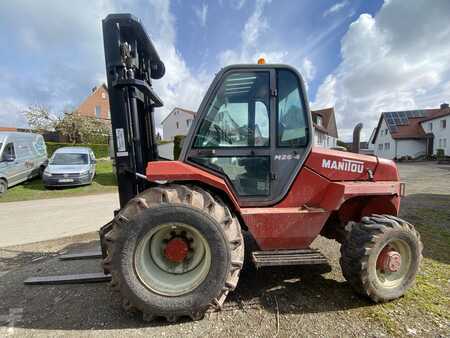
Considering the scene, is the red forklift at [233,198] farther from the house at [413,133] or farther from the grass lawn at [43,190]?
the house at [413,133]

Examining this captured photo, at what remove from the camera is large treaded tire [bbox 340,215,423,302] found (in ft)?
8.54

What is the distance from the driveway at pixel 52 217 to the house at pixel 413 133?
3792cm

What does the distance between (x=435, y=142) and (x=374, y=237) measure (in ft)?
131

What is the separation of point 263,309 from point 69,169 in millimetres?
10960

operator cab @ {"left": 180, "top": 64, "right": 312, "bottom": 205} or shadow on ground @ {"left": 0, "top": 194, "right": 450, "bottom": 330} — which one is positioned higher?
operator cab @ {"left": 180, "top": 64, "right": 312, "bottom": 205}

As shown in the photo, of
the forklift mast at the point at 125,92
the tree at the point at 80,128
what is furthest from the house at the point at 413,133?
the tree at the point at 80,128

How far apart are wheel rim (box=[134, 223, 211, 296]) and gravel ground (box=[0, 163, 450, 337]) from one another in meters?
0.37

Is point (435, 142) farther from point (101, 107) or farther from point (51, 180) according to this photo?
point (101, 107)

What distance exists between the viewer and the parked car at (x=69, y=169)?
1041cm

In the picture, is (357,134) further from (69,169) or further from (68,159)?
(68,159)

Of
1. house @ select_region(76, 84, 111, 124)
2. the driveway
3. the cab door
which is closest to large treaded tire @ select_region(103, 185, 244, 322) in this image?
the cab door

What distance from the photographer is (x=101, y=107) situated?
1431 inches

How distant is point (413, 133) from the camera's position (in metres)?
35.3

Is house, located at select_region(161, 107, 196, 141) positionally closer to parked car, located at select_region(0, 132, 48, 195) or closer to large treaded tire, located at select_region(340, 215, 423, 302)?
parked car, located at select_region(0, 132, 48, 195)
